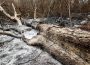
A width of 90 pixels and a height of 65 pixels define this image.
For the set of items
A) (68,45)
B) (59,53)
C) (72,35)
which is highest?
(72,35)

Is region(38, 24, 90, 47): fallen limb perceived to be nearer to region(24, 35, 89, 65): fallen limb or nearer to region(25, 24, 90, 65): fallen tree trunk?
region(25, 24, 90, 65): fallen tree trunk

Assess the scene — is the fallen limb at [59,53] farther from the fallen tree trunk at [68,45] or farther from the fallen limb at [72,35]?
the fallen limb at [72,35]

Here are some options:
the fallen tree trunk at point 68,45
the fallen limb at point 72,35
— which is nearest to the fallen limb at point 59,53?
the fallen tree trunk at point 68,45

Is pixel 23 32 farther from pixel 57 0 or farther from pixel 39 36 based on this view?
pixel 57 0

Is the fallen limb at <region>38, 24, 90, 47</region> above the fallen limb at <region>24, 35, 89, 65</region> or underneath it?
above

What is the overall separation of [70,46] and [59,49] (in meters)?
0.33

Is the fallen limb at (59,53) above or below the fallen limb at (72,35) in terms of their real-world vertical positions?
below

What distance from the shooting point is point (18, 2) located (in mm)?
8438

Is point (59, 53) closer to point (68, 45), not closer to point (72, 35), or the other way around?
point (68, 45)

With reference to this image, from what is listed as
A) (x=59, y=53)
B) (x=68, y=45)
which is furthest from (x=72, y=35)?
(x=59, y=53)

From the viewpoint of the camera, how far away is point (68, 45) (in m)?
3.79

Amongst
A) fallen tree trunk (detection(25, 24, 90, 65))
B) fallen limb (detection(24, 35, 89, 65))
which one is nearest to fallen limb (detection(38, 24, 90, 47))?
fallen tree trunk (detection(25, 24, 90, 65))

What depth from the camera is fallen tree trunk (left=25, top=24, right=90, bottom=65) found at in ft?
11.1

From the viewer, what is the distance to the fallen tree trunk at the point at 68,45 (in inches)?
133
